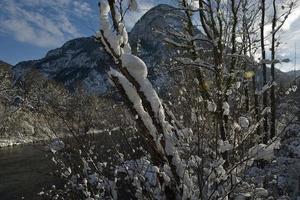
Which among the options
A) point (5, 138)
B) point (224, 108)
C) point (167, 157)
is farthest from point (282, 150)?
point (5, 138)

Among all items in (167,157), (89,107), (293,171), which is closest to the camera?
(167,157)

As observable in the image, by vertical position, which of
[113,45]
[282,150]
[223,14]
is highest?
[223,14]

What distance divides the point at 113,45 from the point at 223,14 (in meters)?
3.86

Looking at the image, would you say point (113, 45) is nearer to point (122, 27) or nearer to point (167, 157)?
point (122, 27)

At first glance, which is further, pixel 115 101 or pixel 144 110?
pixel 115 101

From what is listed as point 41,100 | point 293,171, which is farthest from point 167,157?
point 293,171

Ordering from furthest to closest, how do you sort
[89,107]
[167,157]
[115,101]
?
[89,107] < [115,101] < [167,157]

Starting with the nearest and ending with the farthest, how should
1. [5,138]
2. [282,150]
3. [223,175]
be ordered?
[223,175], [282,150], [5,138]

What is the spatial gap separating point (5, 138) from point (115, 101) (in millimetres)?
60638

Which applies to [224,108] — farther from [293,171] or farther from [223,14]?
[293,171]

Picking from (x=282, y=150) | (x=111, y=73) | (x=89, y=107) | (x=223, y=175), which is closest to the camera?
(x=111, y=73)

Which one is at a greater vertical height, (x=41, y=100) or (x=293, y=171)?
(x=41, y=100)

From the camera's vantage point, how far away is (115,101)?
4809 millimetres

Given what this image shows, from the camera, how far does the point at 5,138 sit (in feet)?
200
